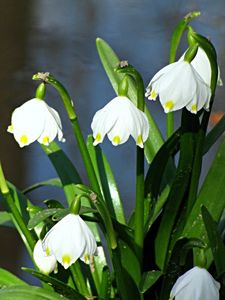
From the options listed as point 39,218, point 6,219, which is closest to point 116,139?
point 39,218

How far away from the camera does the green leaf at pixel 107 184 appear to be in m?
0.93

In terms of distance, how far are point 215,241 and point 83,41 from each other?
1.10m

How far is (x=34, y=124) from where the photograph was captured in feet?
2.40

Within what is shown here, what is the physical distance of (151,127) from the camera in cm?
95

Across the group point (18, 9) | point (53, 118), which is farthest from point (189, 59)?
point (18, 9)

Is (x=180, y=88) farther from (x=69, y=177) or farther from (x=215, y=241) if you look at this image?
(x=69, y=177)

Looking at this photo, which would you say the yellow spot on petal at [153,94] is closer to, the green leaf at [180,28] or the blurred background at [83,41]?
the green leaf at [180,28]

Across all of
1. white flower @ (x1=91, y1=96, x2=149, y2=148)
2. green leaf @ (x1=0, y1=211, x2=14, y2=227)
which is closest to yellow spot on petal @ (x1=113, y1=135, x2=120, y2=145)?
white flower @ (x1=91, y1=96, x2=149, y2=148)

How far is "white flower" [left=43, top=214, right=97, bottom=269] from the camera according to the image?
0.69 metres

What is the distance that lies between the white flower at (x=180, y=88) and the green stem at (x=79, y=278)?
0.25 m

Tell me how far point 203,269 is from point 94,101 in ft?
3.43

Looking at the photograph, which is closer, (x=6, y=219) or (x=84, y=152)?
(x=84, y=152)

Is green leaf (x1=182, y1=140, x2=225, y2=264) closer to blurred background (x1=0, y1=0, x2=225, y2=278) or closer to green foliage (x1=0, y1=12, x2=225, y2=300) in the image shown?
green foliage (x1=0, y1=12, x2=225, y2=300)

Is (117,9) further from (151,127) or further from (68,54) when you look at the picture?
(151,127)
